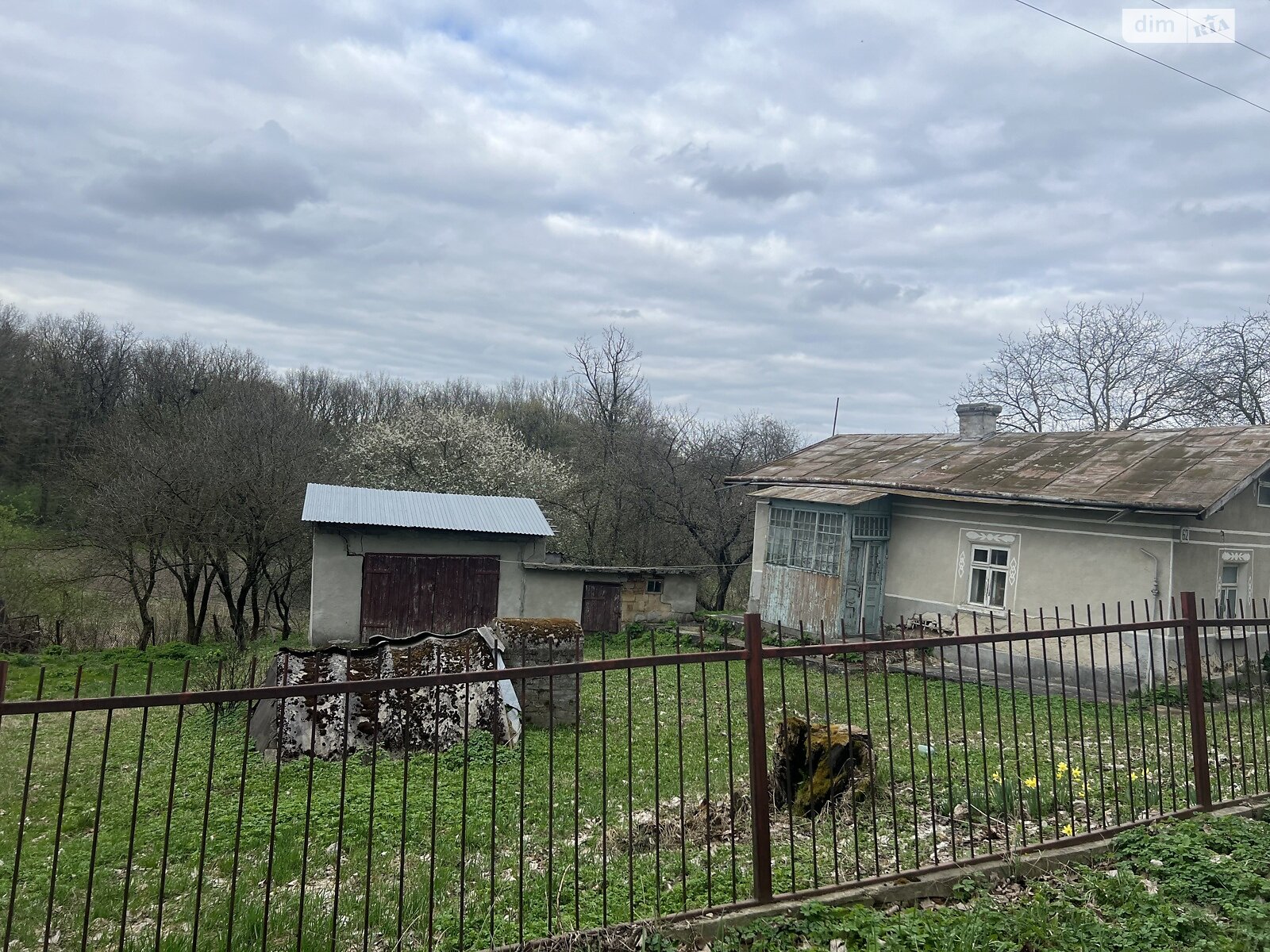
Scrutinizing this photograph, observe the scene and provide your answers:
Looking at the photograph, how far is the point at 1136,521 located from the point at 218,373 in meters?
36.8

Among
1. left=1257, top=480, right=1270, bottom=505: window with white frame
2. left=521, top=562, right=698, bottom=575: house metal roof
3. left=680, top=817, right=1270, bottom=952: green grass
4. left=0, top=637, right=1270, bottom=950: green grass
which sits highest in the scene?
left=1257, top=480, right=1270, bottom=505: window with white frame

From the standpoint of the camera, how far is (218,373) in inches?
1415

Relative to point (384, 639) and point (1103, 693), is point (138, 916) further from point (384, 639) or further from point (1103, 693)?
point (1103, 693)

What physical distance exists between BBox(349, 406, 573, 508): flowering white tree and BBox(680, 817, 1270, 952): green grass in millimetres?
22958

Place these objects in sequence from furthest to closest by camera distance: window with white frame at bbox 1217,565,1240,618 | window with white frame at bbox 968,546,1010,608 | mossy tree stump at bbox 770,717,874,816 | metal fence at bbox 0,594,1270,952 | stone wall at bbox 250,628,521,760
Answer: window with white frame at bbox 968,546,1010,608
window with white frame at bbox 1217,565,1240,618
stone wall at bbox 250,628,521,760
mossy tree stump at bbox 770,717,874,816
metal fence at bbox 0,594,1270,952

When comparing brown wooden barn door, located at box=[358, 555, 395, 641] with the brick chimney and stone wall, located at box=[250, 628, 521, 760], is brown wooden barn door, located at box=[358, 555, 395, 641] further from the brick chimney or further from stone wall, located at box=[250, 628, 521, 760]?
the brick chimney

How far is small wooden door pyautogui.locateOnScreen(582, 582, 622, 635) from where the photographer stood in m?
18.0

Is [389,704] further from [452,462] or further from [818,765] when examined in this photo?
[452,462]

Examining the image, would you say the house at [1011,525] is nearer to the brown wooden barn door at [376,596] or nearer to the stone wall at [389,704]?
the stone wall at [389,704]

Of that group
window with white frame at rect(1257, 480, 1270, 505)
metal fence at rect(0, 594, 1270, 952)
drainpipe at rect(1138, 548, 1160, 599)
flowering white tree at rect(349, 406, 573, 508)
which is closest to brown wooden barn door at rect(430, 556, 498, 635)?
metal fence at rect(0, 594, 1270, 952)

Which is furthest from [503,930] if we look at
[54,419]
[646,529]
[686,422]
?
[54,419]

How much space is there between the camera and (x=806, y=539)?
54.7 feet

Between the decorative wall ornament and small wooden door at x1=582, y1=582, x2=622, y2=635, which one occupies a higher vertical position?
the decorative wall ornament

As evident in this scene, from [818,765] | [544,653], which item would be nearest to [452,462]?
[544,653]
